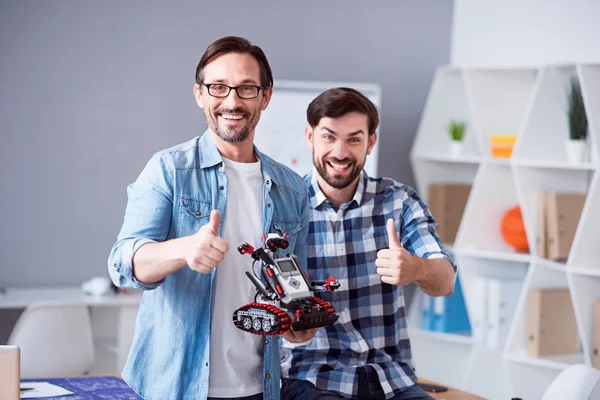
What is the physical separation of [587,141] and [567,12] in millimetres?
790

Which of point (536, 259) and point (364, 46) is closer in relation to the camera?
point (536, 259)

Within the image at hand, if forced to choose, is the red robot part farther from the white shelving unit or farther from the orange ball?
the orange ball

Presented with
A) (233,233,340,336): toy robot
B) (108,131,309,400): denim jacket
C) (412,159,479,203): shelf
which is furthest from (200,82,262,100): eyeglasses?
(412,159,479,203): shelf

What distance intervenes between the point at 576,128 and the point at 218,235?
2.67 meters

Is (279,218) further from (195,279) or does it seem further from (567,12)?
(567,12)

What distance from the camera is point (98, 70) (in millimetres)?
4539

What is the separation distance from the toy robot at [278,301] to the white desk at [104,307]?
214cm

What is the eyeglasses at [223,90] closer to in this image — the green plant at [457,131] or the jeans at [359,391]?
the jeans at [359,391]

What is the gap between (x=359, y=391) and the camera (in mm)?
2578

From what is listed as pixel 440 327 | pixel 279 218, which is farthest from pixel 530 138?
pixel 279 218

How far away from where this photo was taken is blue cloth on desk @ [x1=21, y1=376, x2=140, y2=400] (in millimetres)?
2641

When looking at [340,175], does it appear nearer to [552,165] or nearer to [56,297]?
[552,165]

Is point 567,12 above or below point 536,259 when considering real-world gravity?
above

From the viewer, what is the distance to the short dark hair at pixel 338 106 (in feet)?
9.05
